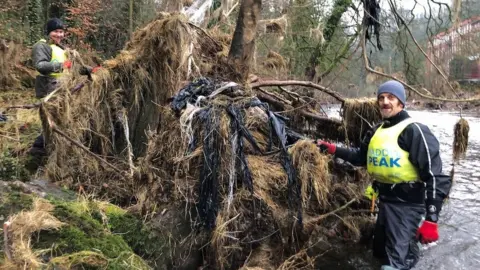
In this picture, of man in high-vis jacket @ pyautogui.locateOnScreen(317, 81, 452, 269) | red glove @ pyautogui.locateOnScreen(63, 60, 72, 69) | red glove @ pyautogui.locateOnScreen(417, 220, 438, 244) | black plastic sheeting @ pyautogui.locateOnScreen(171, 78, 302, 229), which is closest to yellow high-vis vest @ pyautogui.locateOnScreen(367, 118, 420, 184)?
man in high-vis jacket @ pyautogui.locateOnScreen(317, 81, 452, 269)

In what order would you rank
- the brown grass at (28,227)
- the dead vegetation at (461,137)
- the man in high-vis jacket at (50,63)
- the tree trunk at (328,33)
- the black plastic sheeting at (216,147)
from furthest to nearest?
1. the tree trunk at (328,33)
2. the man in high-vis jacket at (50,63)
3. the dead vegetation at (461,137)
4. the black plastic sheeting at (216,147)
5. the brown grass at (28,227)

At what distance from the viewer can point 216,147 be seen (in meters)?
3.70

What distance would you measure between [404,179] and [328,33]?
39.9ft

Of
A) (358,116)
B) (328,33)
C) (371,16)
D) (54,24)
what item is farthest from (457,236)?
(328,33)

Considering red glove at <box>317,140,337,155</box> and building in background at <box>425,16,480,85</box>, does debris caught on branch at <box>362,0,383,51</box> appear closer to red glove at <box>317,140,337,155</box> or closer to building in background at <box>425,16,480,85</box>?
building in background at <box>425,16,480,85</box>

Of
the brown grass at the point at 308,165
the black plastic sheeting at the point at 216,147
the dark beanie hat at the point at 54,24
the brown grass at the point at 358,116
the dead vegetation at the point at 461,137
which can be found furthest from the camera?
the dark beanie hat at the point at 54,24

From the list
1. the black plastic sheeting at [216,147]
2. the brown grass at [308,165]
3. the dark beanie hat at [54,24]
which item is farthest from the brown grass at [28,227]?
the dark beanie hat at [54,24]

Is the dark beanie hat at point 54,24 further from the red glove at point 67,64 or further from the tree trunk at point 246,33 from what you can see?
the tree trunk at point 246,33

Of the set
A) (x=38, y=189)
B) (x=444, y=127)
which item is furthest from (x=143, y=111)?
(x=444, y=127)

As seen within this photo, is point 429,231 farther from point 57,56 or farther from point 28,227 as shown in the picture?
point 57,56

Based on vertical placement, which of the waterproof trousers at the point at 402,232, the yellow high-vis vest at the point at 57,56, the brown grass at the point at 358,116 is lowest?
the waterproof trousers at the point at 402,232

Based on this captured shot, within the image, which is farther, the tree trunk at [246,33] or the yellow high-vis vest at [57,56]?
the yellow high-vis vest at [57,56]

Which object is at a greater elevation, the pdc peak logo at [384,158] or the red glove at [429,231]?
the pdc peak logo at [384,158]

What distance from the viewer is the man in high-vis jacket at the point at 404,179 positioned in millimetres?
3447
